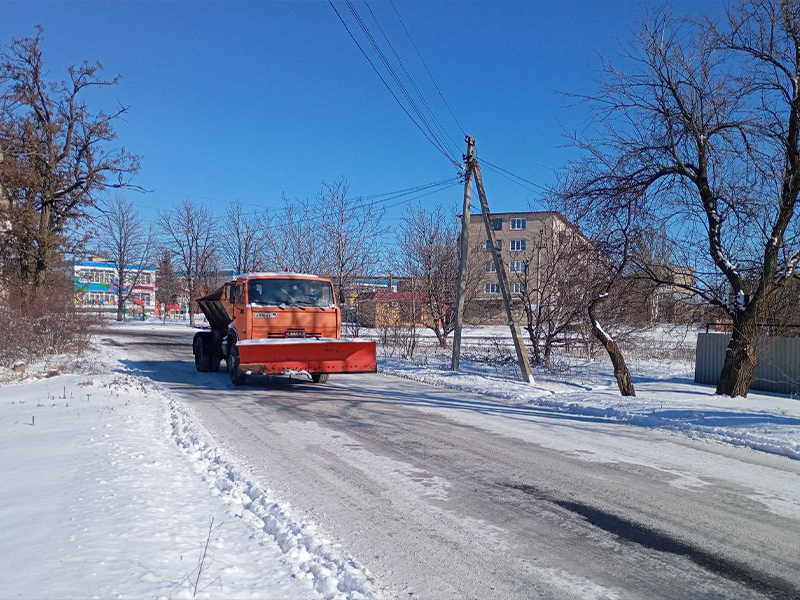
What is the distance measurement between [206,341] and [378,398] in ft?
24.4

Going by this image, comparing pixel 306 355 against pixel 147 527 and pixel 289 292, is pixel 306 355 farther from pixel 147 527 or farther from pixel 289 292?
pixel 147 527

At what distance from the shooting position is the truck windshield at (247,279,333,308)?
1498cm

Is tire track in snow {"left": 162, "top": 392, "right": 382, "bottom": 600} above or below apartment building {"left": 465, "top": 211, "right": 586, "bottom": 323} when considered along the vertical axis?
below

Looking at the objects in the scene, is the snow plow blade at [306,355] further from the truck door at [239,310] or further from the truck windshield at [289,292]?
the truck windshield at [289,292]

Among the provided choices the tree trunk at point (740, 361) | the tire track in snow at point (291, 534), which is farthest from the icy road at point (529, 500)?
the tree trunk at point (740, 361)

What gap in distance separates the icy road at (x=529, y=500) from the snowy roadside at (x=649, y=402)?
792mm

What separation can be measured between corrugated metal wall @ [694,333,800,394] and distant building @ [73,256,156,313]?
2382 centimetres

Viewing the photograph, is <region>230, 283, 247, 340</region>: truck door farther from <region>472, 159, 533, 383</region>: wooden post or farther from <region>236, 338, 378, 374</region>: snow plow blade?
<region>472, 159, 533, 383</region>: wooden post

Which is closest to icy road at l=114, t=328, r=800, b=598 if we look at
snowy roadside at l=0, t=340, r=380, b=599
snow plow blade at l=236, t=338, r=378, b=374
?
snowy roadside at l=0, t=340, r=380, b=599

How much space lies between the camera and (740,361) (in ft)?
47.6

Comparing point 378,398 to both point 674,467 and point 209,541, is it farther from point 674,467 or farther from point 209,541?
point 209,541

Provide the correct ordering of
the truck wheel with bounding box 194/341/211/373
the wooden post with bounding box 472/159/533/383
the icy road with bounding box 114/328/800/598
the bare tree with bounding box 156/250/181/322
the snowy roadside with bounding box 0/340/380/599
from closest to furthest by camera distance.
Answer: the snowy roadside with bounding box 0/340/380/599
the icy road with bounding box 114/328/800/598
the wooden post with bounding box 472/159/533/383
the truck wheel with bounding box 194/341/211/373
the bare tree with bounding box 156/250/181/322

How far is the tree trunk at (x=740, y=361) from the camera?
14.3 metres

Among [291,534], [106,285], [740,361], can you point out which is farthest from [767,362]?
[106,285]
